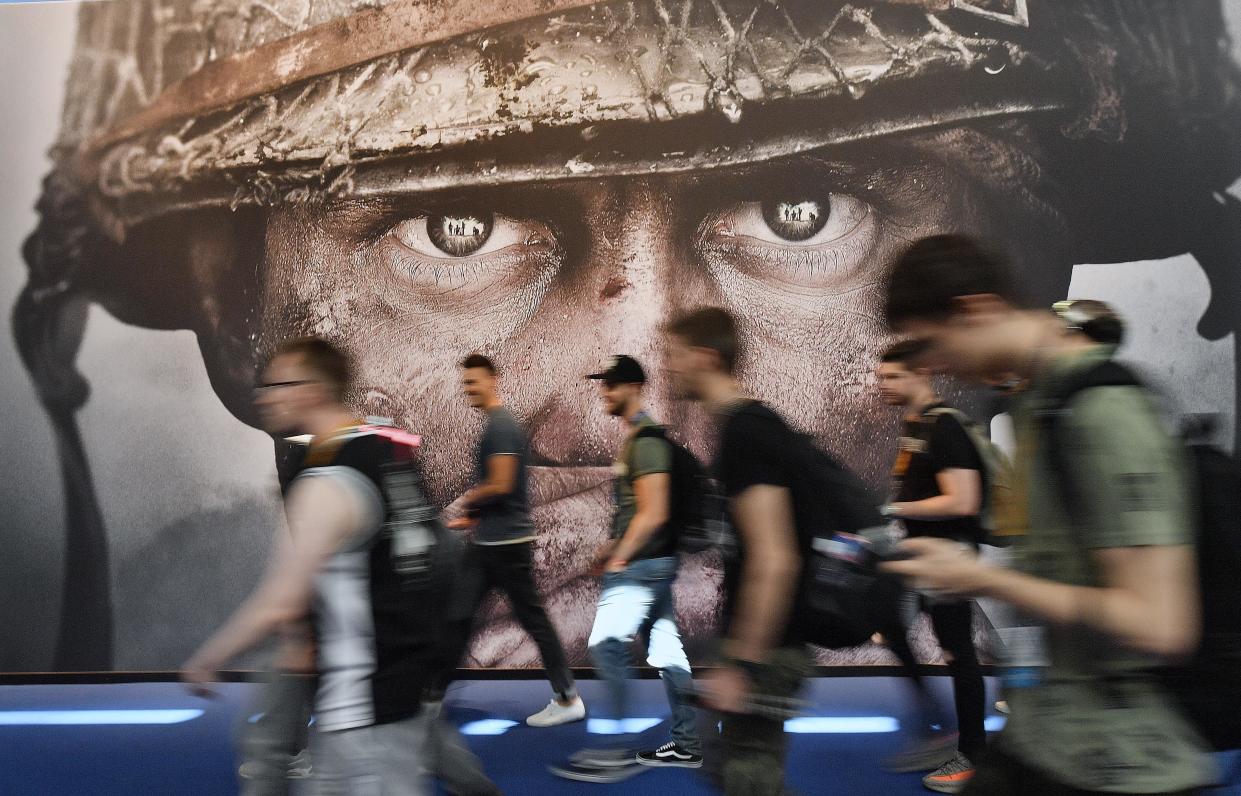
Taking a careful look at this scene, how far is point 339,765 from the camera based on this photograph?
6.81 ft

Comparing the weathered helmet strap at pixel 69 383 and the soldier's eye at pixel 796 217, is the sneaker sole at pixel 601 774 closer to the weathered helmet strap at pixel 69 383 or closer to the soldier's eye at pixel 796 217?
the soldier's eye at pixel 796 217

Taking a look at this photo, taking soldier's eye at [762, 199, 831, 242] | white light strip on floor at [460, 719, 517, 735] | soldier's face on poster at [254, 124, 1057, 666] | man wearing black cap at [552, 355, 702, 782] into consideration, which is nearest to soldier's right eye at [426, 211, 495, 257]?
soldier's face on poster at [254, 124, 1057, 666]

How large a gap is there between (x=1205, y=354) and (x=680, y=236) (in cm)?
324

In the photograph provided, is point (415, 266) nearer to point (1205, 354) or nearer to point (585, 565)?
point (585, 565)

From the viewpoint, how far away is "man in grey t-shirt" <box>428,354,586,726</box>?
4301 millimetres

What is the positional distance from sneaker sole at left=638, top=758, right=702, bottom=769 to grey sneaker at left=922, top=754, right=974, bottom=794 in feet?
2.96

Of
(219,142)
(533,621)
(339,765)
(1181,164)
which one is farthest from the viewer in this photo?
(219,142)

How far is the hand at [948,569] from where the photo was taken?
1284mm

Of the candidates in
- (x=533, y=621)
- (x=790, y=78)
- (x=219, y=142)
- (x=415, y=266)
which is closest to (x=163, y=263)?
(x=219, y=142)

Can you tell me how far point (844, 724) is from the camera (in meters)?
4.82

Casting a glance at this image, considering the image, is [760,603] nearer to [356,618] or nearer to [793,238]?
[356,618]

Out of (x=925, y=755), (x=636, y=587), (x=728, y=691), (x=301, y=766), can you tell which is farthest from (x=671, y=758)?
(x=728, y=691)

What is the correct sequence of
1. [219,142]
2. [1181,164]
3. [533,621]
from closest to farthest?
[533,621], [1181,164], [219,142]

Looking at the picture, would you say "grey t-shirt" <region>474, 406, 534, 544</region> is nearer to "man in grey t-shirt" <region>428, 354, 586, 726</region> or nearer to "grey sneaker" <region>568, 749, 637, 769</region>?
"man in grey t-shirt" <region>428, 354, 586, 726</region>
